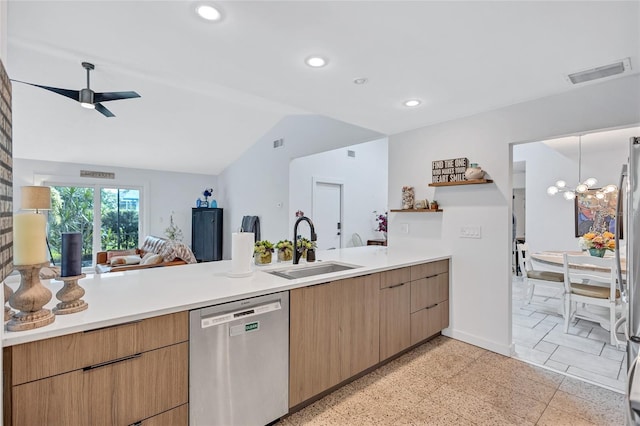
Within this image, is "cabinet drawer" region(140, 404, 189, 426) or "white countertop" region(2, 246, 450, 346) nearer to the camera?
"white countertop" region(2, 246, 450, 346)

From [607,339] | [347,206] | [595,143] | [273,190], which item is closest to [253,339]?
[607,339]

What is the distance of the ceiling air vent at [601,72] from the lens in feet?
6.85

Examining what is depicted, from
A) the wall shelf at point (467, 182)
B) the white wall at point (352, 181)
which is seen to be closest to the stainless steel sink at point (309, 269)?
the wall shelf at point (467, 182)

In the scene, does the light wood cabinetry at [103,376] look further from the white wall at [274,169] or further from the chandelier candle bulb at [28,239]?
the white wall at [274,169]

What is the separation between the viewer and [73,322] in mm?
1239

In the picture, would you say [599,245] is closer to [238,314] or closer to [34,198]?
[238,314]

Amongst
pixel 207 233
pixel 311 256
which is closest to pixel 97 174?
pixel 207 233

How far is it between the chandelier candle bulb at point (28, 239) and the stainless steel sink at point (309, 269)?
4.54 ft

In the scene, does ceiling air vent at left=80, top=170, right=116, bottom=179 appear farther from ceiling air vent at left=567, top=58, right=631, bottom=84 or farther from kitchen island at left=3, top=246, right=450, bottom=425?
ceiling air vent at left=567, top=58, right=631, bottom=84

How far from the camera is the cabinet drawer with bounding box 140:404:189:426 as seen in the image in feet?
4.61

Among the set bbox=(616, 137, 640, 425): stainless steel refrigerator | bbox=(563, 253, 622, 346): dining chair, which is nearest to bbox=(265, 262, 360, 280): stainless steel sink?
bbox=(616, 137, 640, 425): stainless steel refrigerator

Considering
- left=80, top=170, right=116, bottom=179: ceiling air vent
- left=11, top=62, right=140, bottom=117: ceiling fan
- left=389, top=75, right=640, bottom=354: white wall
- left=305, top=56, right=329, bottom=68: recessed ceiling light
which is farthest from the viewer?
left=80, top=170, right=116, bottom=179: ceiling air vent

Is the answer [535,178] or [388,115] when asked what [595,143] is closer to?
[535,178]

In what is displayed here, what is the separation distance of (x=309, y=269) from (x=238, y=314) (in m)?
1.10
